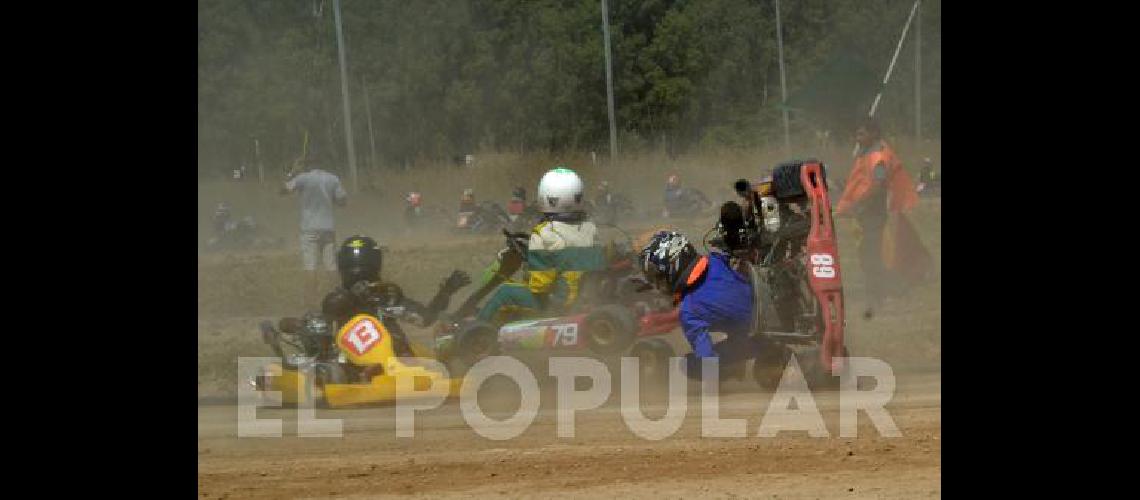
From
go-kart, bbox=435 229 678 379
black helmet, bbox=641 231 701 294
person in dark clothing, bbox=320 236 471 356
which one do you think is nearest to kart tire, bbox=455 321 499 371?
go-kart, bbox=435 229 678 379

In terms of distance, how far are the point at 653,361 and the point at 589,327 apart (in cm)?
78

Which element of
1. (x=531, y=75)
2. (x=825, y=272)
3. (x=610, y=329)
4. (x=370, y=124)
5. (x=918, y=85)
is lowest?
(x=610, y=329)

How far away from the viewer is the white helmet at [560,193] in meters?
13.1

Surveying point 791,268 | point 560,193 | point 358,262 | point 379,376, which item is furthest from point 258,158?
point 791,268

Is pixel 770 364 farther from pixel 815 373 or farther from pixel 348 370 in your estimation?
pixel 348 370

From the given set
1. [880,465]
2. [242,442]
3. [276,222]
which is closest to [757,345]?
[880,465]

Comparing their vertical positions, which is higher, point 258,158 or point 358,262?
point 258,158

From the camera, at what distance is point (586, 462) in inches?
329

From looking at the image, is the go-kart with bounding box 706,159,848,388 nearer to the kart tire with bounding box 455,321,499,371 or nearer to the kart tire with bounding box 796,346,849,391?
the kart tire with bounding box 796,346,849,391

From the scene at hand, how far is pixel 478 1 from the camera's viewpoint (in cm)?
4362

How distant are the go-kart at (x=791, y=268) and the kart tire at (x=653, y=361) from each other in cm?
74

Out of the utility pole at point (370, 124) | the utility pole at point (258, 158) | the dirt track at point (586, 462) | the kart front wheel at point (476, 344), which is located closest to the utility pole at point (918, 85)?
the utility pole at point (370, 124)

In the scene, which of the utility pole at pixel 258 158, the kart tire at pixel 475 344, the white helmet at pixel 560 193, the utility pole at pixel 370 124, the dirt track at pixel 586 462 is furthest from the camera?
the utility pole at pixel 370 124

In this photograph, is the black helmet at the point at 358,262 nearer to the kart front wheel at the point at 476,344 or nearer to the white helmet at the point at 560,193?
the kart front wheel at the point at 476,344
